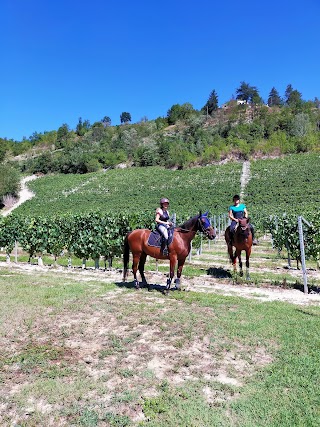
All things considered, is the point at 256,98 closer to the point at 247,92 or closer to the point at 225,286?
the point at 247,92

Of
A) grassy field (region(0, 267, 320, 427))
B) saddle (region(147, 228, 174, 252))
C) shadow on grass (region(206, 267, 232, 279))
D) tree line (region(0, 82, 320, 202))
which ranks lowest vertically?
grassy field (region(0, 267, 320, 427))

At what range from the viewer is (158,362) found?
15.9ft

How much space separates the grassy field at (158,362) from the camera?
370cm

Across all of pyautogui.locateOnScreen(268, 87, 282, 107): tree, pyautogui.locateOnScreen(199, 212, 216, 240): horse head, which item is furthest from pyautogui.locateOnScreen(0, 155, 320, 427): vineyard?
pyautogui.locateOnScreen(268, 87, 282, 107): tree

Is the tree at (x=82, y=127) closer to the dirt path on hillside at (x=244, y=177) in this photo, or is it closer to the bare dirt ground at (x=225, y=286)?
the dirt path on hillside at (x=244, y=177)

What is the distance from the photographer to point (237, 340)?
553cm

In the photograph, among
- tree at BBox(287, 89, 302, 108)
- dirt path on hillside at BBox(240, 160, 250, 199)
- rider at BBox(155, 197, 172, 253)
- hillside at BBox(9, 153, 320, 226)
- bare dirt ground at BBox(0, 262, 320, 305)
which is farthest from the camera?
tree at BBox(287, 89, 302, 108)

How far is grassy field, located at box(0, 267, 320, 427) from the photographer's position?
3.70 m

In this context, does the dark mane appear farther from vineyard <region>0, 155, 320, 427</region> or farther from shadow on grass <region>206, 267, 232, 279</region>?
shadow on grass <region>206, 267, 232, 279</region>

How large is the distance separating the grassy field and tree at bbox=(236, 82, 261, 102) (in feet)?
501

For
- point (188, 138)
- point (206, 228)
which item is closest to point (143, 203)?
point (206, 228)

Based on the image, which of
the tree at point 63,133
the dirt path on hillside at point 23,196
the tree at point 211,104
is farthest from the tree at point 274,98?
the dirt path on hillside at point 23,196

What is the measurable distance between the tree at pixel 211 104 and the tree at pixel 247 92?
46.3ft

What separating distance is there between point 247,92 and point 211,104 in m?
19.4
